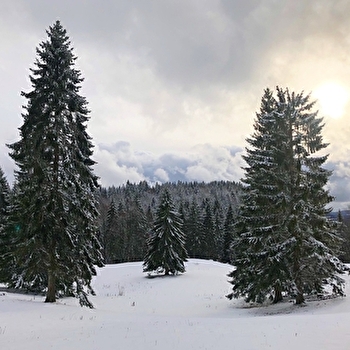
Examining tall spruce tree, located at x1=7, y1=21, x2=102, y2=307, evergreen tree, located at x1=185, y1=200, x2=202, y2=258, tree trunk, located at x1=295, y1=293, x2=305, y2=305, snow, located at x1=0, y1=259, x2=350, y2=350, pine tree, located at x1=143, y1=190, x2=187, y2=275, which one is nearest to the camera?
snow, located at x1=0, y1=259, x2=350, y2=350

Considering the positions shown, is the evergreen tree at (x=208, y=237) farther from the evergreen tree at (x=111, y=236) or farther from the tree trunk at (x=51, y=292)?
the tree trunk at (x=51, y=292)

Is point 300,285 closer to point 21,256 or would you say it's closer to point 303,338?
point 303,338

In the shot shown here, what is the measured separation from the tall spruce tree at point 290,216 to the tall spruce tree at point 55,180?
9.22 metres

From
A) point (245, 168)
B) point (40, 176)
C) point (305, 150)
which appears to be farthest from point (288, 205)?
point (40, 176)

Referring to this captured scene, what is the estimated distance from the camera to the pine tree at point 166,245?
37.7 m

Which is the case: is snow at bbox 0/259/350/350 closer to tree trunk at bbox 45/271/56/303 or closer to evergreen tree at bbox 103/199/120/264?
tree trunk at bbox 45/271/56/303

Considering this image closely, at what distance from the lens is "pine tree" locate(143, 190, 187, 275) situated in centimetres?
3772

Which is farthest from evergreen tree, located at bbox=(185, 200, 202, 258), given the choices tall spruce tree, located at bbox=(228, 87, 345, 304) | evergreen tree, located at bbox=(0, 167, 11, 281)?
tall spruce tree, located at bbox=(228, 87, 345, 304)

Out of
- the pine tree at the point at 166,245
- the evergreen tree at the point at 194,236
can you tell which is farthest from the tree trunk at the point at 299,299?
the evergreen tree at the point at 194,236

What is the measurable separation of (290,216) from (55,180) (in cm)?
1202

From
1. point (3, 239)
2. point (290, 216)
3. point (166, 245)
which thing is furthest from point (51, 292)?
point (166, 245)

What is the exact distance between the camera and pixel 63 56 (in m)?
16.2

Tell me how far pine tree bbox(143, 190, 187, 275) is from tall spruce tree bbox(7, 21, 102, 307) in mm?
21911

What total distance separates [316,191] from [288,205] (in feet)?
5.13
